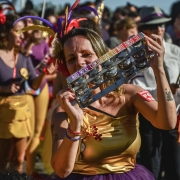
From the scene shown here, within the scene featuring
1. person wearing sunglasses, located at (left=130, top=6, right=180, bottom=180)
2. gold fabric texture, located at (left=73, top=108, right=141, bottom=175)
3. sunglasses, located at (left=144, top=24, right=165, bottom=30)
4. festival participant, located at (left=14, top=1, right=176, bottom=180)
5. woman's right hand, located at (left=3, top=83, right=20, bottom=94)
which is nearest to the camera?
festival participant, located at (left=14, top=1, right=176, bottom=180)

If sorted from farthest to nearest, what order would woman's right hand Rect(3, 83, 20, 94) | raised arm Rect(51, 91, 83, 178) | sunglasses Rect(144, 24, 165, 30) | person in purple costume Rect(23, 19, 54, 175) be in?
1. person in purple costume Rect(23, 19, 54, 175)
2. woman's right hand Rect(3, 83, 20, 94)
3. sunglasses Rect(144, 24, 165, 30)
4. raised arm Rect(51, 91, 83, 178)

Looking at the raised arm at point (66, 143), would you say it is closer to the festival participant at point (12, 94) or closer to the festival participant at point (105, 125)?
the festival participant at point (105, 125)

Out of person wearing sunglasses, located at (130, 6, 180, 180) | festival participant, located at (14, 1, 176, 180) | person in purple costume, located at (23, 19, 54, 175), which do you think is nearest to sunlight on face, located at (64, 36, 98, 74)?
festival participant, located at (14, 1, 176, 180)

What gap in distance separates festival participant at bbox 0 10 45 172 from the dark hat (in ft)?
4.02

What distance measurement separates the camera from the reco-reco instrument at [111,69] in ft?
8.19

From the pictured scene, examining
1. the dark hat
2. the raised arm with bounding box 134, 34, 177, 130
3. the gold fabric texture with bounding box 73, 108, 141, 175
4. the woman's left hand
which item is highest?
the woman's left hand

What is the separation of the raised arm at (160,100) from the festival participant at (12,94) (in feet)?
8.76

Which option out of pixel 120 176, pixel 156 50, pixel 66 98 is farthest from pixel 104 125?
pixel 156 50

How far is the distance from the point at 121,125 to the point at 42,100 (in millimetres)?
3432

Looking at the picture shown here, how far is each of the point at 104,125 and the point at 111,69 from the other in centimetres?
47

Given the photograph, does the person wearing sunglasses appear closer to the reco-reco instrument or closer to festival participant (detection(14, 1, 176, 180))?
festival participant (detection(14, 1, 176, 180))

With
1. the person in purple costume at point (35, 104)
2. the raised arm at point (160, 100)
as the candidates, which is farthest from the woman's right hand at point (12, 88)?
the raised arm at point (160, 100)

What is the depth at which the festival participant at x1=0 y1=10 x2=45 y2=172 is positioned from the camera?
5367 mm

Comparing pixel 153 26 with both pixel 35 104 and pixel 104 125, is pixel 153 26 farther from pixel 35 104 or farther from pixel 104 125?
pixel 104 125
